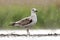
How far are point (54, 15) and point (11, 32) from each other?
0.98 m

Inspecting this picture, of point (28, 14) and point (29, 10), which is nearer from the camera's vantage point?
point (28, 14)

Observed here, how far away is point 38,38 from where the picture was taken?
3662mm

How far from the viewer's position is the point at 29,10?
4836 mm

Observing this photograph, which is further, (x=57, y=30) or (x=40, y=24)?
(x=40, y=24)

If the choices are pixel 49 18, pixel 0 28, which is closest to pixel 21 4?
pixel 49 18

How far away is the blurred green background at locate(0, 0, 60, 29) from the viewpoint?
14.7ft

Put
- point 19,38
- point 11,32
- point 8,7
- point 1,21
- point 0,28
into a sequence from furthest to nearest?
point 8,7 → point 1,21 → point 0,28 → point 11,32 → point 19,38

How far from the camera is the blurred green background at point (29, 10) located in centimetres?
449

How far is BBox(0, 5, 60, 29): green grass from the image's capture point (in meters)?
4.45

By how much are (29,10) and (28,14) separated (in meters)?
0.20

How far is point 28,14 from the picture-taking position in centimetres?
465

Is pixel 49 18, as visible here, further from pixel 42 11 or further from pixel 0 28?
pixel 0 28

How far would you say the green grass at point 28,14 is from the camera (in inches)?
175

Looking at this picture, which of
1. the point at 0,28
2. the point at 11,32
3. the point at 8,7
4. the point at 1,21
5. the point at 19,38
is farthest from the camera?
the point at 8,7
